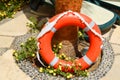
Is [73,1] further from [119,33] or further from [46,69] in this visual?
[119,33]

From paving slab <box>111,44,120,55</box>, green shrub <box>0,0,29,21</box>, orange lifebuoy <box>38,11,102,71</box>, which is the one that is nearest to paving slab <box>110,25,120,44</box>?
paving slab <box>111,44,120,55</box>

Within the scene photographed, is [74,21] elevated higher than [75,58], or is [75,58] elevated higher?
[74,21]

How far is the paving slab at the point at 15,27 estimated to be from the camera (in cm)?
480

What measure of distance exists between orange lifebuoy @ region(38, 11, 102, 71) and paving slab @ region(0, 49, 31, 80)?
0.40 meters

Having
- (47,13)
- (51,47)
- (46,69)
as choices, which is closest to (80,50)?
(51,47)

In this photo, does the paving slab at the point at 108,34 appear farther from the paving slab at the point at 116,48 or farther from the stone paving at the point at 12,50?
the paving slab at the point at 116,48

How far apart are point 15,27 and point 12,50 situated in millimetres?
820

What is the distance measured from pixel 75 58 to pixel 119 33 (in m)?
1.41

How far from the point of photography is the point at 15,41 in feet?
14.9

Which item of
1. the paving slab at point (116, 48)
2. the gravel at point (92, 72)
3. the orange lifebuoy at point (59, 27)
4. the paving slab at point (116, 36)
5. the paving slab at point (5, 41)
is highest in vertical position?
the orange lifebuoy at point (59, 27)

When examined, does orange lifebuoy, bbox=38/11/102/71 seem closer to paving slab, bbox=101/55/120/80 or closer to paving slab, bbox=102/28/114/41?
paving slab, bbox=101/55/120/80

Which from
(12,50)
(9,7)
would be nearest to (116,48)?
(12,50)

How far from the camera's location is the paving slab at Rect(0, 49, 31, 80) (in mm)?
3770

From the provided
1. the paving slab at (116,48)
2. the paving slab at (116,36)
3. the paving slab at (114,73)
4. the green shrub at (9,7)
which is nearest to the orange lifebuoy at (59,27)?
the paving slab at (114,73)
